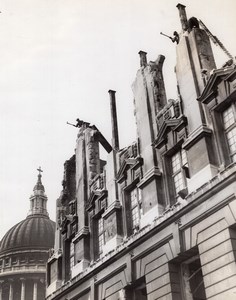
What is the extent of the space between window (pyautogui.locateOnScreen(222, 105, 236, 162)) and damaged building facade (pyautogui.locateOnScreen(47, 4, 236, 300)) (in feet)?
0.13

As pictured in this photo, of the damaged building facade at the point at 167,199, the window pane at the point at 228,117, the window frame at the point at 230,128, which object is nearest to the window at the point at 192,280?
the damaged building facade at the point at 167,199

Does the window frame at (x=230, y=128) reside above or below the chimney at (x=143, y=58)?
below

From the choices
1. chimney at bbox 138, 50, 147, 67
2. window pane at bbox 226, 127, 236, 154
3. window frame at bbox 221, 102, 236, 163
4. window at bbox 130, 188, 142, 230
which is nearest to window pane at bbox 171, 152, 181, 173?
window at bbox 130, 188, 142, 230

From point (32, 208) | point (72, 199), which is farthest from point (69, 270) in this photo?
point (32, 208)

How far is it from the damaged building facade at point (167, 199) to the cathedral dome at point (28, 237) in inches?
2661

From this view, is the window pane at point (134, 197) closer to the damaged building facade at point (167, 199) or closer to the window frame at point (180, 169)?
the damaged building facade at point (167, 199)

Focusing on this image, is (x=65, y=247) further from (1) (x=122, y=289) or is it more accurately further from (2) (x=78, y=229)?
(1) (x=122, y=289)

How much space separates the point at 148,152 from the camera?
22922 mm

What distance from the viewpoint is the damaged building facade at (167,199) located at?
1750 centimetres

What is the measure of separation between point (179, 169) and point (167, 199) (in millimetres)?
1348

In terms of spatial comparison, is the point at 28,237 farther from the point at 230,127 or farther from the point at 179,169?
the point at 230,127

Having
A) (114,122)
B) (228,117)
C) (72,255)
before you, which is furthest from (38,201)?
(228,117)

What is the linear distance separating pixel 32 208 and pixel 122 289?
297ft

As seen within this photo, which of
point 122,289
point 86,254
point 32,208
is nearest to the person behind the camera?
point 122,289
